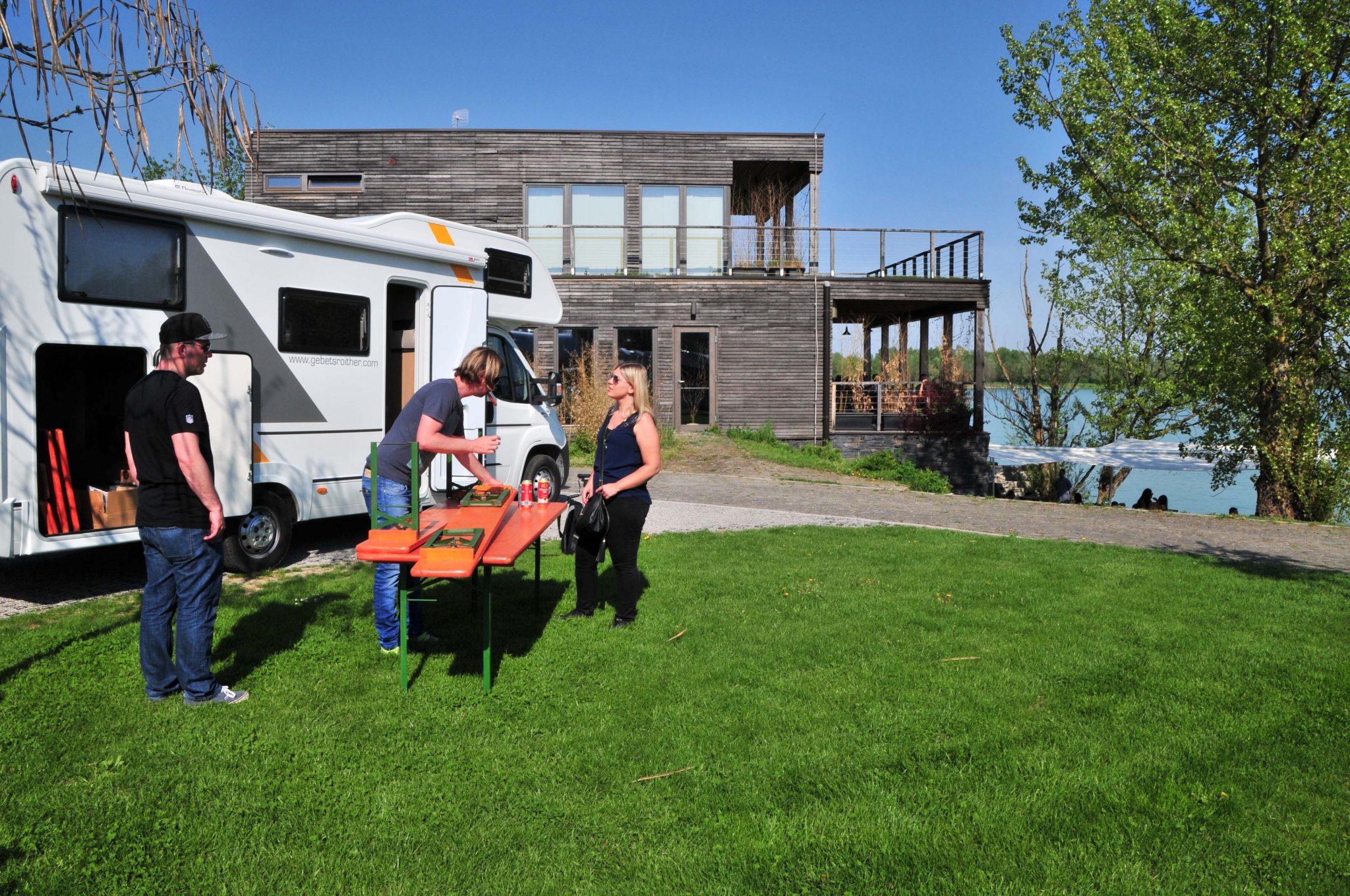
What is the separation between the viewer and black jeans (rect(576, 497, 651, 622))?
577 centimetres

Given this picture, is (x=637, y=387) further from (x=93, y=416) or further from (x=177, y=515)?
(x=93, y=416)

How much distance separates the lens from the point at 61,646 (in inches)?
208

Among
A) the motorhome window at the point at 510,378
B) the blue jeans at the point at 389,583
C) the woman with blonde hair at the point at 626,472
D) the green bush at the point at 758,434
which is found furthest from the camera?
the green bush at the point at 758,434

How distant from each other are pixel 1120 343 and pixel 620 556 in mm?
22205

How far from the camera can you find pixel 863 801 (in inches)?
137

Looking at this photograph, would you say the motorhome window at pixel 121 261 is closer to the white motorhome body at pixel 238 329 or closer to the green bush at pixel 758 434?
the white motorhome body at pixel 238 329

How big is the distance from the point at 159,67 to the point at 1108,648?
5385mm

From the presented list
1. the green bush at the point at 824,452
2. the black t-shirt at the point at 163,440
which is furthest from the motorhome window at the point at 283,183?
the black t-shirt at the point at 163,440

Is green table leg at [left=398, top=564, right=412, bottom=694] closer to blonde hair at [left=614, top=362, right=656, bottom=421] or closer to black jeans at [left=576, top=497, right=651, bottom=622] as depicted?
black jeans at [left=576, top=497, right=651, bottom=622]

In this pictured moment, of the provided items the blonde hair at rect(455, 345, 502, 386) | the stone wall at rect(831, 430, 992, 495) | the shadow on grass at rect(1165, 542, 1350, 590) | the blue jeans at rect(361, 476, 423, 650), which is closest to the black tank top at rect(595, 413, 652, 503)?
the blonde hair at rect(455, 345, 502, 386)

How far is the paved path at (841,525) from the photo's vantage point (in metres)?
7.59

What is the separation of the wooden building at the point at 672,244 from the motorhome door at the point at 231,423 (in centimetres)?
1366

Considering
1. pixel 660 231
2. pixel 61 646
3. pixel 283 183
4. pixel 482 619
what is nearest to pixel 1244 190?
pixel 660 231

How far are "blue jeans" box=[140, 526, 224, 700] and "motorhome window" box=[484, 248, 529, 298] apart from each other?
5754mm
